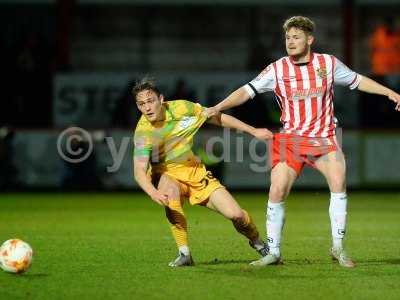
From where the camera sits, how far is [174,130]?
870 cm

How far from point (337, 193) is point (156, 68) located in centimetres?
1274

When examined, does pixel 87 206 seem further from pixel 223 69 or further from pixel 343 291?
pixel 343 291

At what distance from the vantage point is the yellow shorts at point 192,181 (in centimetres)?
866

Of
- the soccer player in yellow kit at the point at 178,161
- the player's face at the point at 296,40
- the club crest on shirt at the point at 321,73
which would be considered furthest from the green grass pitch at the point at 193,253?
the player's face at the point at 296,40

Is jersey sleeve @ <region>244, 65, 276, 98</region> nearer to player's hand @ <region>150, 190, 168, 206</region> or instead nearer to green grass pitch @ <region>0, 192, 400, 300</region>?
player's hand @ <region>150, 190, 168, 206</region>

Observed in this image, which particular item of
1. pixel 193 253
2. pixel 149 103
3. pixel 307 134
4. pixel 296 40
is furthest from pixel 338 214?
pixel 149 103

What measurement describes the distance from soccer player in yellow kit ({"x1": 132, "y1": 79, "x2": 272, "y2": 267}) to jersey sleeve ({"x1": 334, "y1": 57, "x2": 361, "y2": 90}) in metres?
0.86

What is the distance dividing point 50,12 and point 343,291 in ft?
50.0

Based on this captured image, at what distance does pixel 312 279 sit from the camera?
304 inches

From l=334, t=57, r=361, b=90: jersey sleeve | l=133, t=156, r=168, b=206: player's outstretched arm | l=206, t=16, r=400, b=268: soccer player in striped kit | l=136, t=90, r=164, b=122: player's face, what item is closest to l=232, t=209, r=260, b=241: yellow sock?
l=206, t=16, r=400, b=268: soccer player in striped kit

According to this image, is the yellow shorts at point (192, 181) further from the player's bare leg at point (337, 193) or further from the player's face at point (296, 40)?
the player's face at point (296, 40)

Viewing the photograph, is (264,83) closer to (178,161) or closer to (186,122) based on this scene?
(186,122)

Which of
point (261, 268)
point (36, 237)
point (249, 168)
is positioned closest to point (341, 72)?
point (261, 268)

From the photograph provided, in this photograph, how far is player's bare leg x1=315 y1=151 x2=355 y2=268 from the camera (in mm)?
8469
